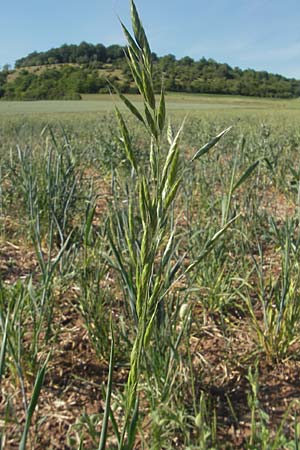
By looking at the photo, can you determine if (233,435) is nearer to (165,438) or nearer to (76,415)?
(165,438)

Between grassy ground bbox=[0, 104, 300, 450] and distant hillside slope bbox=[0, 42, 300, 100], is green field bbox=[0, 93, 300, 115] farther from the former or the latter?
grassy ground bbox=[0, 104, 300, 450]

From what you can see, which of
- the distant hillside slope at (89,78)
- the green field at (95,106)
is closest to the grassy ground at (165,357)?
the green field at (95,106)

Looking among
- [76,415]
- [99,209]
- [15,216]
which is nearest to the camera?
[76,415]

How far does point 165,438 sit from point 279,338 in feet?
1.65

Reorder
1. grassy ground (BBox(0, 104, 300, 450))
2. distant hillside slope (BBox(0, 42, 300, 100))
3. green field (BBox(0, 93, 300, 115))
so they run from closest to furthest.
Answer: grassy ground (BBox(0, 104, 300, 450)) < green field (BBox(0, 93, 300, 115)) < distant hillside slope (BBox(0, 42, 300, 100))

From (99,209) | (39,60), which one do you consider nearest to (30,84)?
(39,60)

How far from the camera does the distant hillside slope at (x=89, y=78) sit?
3622 centimetres

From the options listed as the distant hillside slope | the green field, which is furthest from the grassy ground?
the distant hillside slope

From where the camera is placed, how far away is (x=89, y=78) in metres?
36.0

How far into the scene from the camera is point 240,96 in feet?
141

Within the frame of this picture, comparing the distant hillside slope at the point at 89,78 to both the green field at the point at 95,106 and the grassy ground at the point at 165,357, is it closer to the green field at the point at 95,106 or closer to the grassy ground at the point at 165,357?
the green field at the point at 95,106

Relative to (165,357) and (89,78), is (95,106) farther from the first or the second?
(165,357)

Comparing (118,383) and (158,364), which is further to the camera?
(118,383)

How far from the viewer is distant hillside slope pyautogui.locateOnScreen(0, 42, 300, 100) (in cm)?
3622
